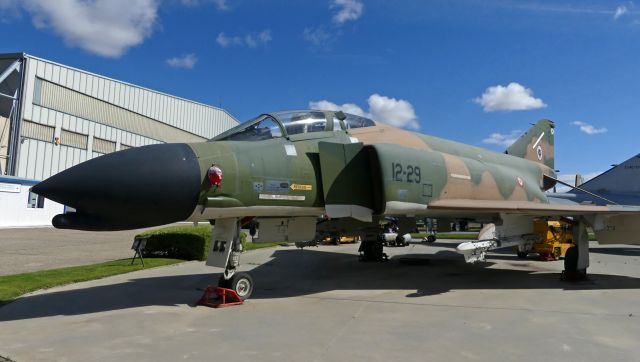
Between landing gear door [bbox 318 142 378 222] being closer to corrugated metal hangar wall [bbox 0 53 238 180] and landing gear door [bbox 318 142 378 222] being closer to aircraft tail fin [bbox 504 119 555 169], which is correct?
aircraft tail fin [bbox 504 119 555 169]

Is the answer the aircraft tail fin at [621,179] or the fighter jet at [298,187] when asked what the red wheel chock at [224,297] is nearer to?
the fighter jet at [298,187]

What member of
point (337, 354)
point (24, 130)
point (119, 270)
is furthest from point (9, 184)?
point (337, 354)

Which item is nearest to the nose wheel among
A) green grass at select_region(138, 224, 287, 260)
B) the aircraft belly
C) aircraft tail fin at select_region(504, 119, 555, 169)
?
the aircraft belly

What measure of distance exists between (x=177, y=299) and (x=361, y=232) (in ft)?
16.9

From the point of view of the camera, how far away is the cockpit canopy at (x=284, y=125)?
6.59 meters

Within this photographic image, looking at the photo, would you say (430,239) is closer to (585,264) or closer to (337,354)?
(585,264)

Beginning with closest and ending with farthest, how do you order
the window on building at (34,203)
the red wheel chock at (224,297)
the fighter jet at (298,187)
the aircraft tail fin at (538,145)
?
the fighter jet at (298,187) → the red wheel chock at (224,297) → the aircraft tail fin at (538,145) → the window on building at (34,203)

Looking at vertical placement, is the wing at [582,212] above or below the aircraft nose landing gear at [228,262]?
above

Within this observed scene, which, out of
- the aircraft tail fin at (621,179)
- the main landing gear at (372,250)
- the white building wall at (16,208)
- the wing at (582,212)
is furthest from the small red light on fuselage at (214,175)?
the white building wall at (16,208)

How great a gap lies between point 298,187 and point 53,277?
539 centimetres

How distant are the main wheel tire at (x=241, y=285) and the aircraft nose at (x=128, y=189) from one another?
4.85 ft

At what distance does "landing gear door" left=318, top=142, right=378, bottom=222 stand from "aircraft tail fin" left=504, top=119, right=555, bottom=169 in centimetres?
793

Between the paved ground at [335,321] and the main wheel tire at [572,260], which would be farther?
the main wheel tire at [572,260]

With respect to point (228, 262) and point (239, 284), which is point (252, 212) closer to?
point (228, 262)
